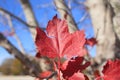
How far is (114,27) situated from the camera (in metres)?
1.64

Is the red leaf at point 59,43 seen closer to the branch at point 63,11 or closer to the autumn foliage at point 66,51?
the autumn foliage at point 66,51

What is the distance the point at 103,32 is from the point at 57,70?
114cm

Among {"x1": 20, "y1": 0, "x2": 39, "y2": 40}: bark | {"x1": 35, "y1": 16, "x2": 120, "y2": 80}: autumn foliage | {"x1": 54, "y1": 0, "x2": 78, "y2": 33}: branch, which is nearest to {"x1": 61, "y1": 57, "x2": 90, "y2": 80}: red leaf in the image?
{"x1": 35, "y1": 16, "x2": 120, "y2": 80}: autumn foliage

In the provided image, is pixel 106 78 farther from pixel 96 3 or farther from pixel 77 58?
pixel 96 3

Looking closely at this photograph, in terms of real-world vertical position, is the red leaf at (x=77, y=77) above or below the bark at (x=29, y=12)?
above

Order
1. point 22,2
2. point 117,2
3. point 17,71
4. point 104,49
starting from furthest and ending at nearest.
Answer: point 17,71 → point 22,2 → point 104,49 → point 117,2

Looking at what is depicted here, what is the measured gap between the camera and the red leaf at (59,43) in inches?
20.6

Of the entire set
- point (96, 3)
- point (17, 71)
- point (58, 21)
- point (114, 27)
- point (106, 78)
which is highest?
point (58, 21)

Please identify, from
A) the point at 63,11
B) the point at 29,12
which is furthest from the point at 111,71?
the point at 29,12

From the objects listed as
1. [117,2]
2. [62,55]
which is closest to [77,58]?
[62,55]

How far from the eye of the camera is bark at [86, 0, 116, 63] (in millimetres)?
1576

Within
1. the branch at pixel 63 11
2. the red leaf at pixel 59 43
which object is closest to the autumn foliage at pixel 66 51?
the red leaf at pixel 59 43

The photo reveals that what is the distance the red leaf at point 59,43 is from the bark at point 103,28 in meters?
1.03

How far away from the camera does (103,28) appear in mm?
1634
